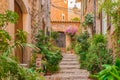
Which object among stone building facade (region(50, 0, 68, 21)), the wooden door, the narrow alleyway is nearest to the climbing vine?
the narrow alleyway

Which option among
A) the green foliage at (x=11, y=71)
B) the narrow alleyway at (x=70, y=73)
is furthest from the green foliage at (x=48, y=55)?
the green foliage at (x=11, y=71)

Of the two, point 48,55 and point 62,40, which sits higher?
point 62,40

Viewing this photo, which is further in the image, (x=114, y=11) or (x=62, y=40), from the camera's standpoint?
(x=62, y=40)

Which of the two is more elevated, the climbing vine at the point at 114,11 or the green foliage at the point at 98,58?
the climbing vine at the point at 114,11

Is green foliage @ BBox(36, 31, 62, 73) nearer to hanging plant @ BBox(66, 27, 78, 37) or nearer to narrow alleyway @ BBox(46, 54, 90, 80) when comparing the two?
narrow alleyway @ BBox(46, 54, 90, 80)

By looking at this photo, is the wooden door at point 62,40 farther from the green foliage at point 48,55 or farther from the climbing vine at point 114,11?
the climbing vine at point 114,11

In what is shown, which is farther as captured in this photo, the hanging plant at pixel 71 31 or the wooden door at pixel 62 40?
the wooden door at pixel 62 40

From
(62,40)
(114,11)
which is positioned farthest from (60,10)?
(114,11)

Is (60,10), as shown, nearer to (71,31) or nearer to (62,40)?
(62,40)

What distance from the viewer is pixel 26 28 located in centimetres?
802

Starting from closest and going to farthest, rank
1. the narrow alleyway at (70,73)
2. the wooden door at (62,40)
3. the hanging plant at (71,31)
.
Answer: the narrow alleyway at (70,73), the hanging plant at (71,31), the wooden door at (62,40)

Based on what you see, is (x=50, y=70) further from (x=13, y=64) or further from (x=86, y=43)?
(x=13, y=64)

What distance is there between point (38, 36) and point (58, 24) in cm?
1024

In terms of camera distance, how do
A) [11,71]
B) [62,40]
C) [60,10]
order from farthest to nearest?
1. [60,10]
2. [62,40]
3. [11,71]
